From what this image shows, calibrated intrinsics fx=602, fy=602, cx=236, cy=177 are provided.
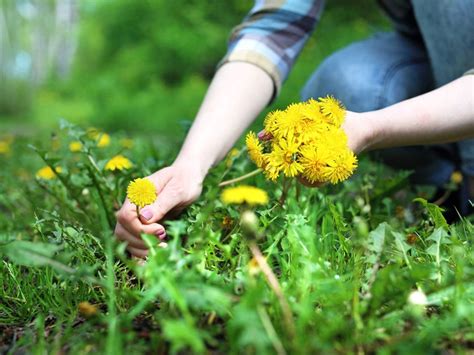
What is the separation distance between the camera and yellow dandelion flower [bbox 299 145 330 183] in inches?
42.3

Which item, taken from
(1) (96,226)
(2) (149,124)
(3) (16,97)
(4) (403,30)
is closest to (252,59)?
(1) (96,226)

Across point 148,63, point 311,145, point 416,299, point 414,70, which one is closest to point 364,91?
point 414,70

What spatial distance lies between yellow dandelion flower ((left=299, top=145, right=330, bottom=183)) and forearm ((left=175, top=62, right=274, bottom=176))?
1.14 feet

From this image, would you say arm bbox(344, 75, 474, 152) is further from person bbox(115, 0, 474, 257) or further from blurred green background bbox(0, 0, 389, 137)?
blurred green background bbox(0, 0, 389, 137)

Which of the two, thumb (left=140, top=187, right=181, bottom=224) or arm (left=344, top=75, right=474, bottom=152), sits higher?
arm (left=344, top=75, right=474, bottom=152)

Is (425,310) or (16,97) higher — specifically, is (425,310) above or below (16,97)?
above

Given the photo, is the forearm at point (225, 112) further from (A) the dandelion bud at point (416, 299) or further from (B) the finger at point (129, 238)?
(A) the dandelion bud at point (416, 299)

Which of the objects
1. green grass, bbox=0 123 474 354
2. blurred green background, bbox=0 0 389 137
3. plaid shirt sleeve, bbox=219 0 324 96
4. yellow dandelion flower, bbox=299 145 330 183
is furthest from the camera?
blurred green background, bbox=0 0 389 137

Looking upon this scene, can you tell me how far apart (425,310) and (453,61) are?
949 mm

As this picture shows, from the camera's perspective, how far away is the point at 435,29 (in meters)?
1.72

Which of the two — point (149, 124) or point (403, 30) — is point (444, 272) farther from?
point (149, 124)

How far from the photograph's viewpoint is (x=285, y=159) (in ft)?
3.65

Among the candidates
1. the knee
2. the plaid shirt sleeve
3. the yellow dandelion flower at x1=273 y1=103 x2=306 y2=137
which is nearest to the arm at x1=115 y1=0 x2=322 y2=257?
the plaid shirt sleeve

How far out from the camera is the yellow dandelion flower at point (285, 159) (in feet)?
3.60
